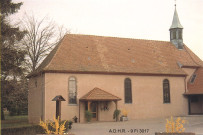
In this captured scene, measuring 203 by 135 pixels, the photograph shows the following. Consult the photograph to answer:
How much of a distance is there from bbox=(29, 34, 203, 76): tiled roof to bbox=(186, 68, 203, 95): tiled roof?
1268 mm

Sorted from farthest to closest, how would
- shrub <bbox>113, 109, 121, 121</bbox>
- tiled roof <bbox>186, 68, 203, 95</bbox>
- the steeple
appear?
the steeple, tiled roof <bbox>186, 68, 203, 95</bbox>, shrub <bbox>113, 109, 121, 121</bbox>

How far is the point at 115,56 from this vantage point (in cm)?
3173

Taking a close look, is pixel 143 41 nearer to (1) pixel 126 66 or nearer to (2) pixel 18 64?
(1) pixel 126 66

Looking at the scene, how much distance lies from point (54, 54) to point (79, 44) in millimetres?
3586

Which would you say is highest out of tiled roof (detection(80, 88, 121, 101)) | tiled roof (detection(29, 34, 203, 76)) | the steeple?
the steeple

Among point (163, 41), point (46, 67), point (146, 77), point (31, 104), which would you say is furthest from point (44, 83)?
point (163, 41)

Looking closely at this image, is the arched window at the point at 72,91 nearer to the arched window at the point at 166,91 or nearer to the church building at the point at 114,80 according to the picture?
the church building at the point at 114,80

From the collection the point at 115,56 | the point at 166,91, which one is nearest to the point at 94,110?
the point at 115,56

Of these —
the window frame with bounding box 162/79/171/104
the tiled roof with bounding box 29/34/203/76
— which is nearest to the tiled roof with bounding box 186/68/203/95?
the tiled roof with bounding box 29/34/203/76

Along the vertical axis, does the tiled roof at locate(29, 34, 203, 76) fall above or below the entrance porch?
above

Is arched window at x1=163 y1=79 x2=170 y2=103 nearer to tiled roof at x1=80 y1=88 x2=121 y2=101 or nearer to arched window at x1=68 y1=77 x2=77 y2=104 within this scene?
tiled roof at x1=80 y1=88 x2=121 y2=101

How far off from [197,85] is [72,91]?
1566 cm

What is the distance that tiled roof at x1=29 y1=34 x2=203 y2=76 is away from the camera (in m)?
28.8

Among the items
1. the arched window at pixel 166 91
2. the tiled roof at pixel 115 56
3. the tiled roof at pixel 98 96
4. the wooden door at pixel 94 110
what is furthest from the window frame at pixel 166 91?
the wooden door at pixel 94 110
